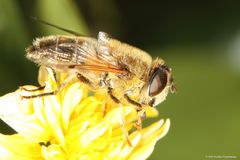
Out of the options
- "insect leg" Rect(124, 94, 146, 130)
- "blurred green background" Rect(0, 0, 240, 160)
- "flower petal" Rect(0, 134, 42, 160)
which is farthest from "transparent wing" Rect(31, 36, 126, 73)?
"blurred green background" Rect(0, 0, 240, 160)

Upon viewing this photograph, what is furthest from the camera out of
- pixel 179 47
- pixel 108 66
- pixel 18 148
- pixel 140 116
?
pixel 179 47

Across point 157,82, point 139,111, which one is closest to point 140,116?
point 139,111

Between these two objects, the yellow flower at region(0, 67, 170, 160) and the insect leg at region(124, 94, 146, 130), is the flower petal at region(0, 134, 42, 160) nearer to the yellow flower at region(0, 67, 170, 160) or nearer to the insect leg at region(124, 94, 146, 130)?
the yellow flower at region(0, 67, 170, 160)

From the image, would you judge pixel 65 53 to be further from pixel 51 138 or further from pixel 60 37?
pixel 51 138

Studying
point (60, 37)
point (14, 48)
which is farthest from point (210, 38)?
point (60, 37)

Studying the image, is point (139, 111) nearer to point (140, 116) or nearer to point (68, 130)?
point (140, 116)

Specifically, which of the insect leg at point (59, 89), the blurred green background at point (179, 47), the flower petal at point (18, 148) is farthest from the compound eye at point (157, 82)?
the blurred green background at point (179, 47)
